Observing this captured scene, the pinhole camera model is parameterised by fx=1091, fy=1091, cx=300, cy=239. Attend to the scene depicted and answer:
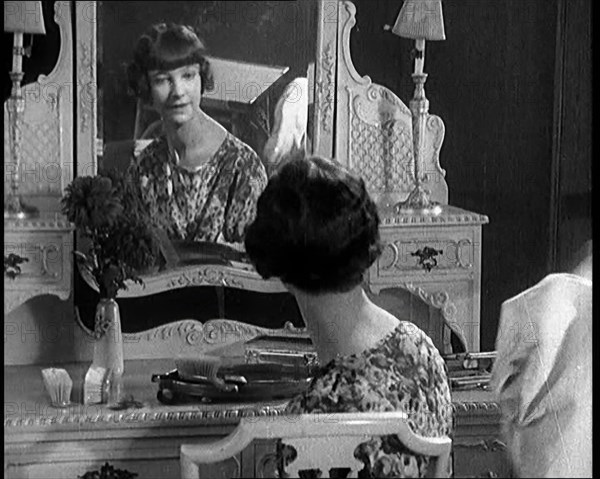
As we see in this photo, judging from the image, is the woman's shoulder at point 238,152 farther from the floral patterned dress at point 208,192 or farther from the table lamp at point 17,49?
the table lamp at point 17,49

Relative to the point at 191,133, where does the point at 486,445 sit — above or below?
below

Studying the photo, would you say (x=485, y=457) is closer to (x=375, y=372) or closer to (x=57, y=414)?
(x=375, y=372)

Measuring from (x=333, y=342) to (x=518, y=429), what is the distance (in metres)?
0.21

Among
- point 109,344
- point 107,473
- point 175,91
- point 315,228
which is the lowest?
point 107,473

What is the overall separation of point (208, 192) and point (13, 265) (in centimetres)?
18

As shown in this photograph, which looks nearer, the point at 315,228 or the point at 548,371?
the point at 315,228

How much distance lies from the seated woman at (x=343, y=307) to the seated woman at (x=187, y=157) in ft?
0.08

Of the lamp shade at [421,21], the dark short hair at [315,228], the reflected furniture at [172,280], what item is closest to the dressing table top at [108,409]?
the reflected furniture at [172,280]

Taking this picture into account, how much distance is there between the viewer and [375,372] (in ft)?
3.10

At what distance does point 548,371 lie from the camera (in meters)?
1.03

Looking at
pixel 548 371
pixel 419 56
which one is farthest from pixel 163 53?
pixel 548 371

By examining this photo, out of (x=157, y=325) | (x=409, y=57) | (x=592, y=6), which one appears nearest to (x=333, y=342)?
(x=157, y=325)

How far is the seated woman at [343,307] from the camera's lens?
3.04 feet

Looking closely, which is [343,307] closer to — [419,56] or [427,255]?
[427,255]
